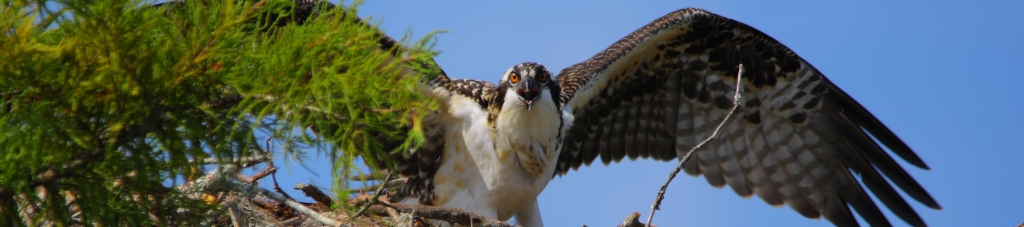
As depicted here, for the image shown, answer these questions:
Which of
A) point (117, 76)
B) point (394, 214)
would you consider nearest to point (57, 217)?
point (117, 76)

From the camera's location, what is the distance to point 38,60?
4.36 m

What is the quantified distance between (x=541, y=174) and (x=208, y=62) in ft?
8.76

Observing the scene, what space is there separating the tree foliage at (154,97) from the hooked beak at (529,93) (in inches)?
62.1

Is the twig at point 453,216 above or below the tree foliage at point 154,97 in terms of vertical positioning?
below

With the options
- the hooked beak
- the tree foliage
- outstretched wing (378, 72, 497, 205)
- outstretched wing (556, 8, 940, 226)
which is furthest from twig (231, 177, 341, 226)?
outstretched wing (556, 8, 940, 226)

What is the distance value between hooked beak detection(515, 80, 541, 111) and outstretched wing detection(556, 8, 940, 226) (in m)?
0.94

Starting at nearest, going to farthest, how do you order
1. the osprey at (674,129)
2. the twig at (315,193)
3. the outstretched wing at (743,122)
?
the twig at (315,193) < the osprey at (674,129) < the outstretched wing at (743,122)

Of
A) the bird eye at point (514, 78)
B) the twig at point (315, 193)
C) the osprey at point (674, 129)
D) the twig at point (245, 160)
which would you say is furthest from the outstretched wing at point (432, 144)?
the twig at point (245, 160)

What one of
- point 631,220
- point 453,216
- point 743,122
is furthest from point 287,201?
point 743,122

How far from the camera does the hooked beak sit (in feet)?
21.4

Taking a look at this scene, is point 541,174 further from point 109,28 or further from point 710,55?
point 109,28

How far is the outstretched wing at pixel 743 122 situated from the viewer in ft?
25.3

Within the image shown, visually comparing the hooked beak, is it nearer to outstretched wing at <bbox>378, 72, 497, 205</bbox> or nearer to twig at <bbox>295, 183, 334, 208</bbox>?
outstretched wing at <bbox>378, 72, 497, 205</bbox>

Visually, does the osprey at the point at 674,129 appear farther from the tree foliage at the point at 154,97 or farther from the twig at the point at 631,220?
the tree foliage at the point at 154,97
